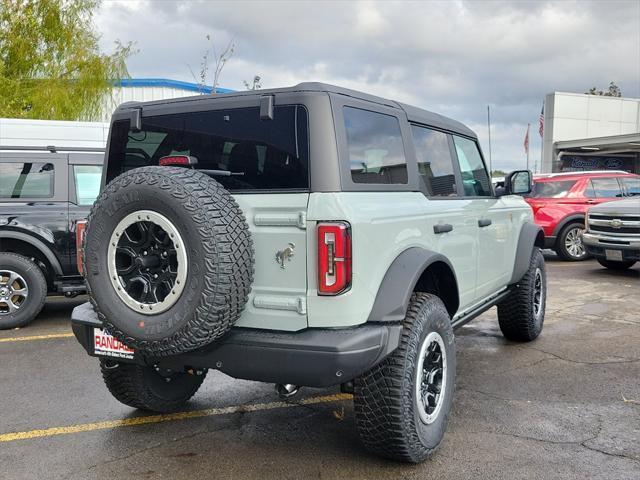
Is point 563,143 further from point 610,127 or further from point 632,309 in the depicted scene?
point 632,309

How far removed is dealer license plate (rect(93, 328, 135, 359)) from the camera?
3.25 meters

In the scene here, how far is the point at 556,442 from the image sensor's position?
3.59 m

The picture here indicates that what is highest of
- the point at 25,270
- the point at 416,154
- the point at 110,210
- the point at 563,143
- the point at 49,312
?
the point at 563,143

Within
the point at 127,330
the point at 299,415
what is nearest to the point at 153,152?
the point at 127,330

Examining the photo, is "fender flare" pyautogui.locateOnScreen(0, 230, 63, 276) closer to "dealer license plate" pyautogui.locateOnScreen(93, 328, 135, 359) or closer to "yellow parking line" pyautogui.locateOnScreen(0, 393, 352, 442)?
"yellow parking line" pyautogui.locateOnScreen(0, 393, 352, 442)

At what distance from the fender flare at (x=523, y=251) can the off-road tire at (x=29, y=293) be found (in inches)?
190

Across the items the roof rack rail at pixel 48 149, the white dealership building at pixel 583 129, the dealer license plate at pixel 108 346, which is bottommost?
the dealer license plate at pixel 108 346

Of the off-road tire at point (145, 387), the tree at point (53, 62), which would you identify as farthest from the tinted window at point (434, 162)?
the tree at point (53, 62)

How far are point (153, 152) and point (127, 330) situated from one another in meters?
1.15

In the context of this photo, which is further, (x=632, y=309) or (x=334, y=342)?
(x=632, y=309)

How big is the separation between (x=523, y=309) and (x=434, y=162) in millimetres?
2223

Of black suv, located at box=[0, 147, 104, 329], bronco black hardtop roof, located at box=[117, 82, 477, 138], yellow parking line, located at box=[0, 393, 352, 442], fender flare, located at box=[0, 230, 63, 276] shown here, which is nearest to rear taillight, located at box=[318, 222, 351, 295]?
bronco black hardtop roof, located at box=[117, 82, 477, 138]

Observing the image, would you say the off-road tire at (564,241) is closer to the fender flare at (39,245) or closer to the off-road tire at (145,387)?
the fender flare at (39,245)

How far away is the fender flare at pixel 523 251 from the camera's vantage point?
17.5 ft
